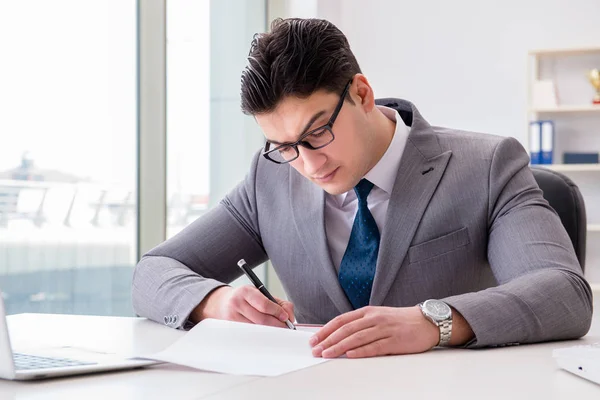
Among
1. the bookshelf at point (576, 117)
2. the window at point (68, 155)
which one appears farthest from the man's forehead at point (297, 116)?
the bookshelf at point (576, 117)

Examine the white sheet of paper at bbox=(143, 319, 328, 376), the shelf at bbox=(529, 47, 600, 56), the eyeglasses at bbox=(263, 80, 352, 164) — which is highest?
the shelf at bbox=(529, 47, 600, 56)

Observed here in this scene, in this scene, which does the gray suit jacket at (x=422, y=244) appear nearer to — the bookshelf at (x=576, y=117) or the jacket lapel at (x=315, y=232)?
the jacket lapel at (x=315, y=232)

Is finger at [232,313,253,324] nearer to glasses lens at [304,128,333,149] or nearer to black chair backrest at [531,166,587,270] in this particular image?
glasses lens at [304,128,333,149]

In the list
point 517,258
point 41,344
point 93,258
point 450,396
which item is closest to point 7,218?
point 93,258

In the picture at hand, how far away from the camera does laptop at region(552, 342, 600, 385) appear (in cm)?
95

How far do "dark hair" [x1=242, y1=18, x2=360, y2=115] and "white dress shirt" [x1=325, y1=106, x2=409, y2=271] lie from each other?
20 centimetres

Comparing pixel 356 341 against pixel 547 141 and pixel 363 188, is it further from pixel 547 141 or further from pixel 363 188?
pixel 547 141

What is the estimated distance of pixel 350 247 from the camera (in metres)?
1.66

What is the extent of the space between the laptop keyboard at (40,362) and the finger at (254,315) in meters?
0.37

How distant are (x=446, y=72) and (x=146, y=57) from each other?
7.24 feet

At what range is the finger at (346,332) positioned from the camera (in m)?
1.16

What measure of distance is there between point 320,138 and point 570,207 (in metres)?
0.68

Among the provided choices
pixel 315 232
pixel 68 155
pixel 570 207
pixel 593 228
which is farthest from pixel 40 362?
pixel 593 228

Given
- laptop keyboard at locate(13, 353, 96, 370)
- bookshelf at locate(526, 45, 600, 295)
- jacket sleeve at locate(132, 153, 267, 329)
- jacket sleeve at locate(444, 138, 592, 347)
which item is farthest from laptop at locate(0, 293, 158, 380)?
bookshelf at locate(526, 45, 600, 295)
